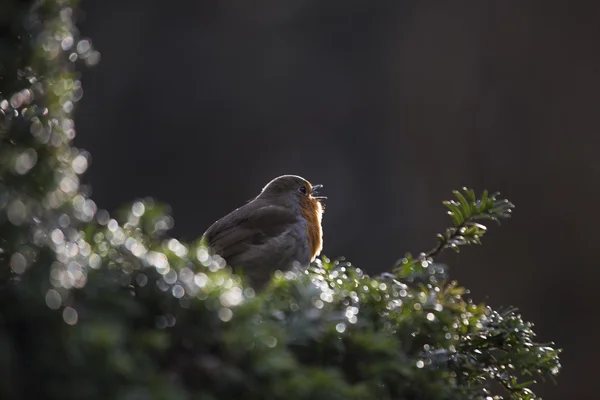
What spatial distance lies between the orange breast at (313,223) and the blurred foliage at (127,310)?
1498 millimetres

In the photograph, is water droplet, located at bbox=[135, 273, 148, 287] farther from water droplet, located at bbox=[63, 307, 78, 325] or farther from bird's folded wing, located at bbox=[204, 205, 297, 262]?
bird's folded wing, located at bbox=[204, 205, 297, 262]

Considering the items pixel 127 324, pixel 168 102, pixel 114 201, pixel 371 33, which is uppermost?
pixel 371 33

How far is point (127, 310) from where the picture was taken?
560 millimetres

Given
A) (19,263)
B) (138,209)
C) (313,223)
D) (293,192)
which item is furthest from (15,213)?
(293,192)

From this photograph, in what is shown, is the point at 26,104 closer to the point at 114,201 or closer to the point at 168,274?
the point at 168,274

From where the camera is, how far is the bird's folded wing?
220 centimetres

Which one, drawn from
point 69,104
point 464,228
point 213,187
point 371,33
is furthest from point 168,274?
point 371,33

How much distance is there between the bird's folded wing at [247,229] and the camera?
220cm

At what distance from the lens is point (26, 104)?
0.64 meters

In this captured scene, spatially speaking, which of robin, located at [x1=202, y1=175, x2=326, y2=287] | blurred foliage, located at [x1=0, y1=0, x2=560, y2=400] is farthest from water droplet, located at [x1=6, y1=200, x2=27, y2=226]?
robin, located at [x1=202, y1=175, x2=326, y2=287]

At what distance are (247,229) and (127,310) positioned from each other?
172cm

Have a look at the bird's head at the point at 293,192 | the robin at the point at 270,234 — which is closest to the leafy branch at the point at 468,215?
the robin at the point at 270,234

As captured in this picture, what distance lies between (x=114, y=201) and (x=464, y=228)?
332cm

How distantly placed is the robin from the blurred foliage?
124cm
